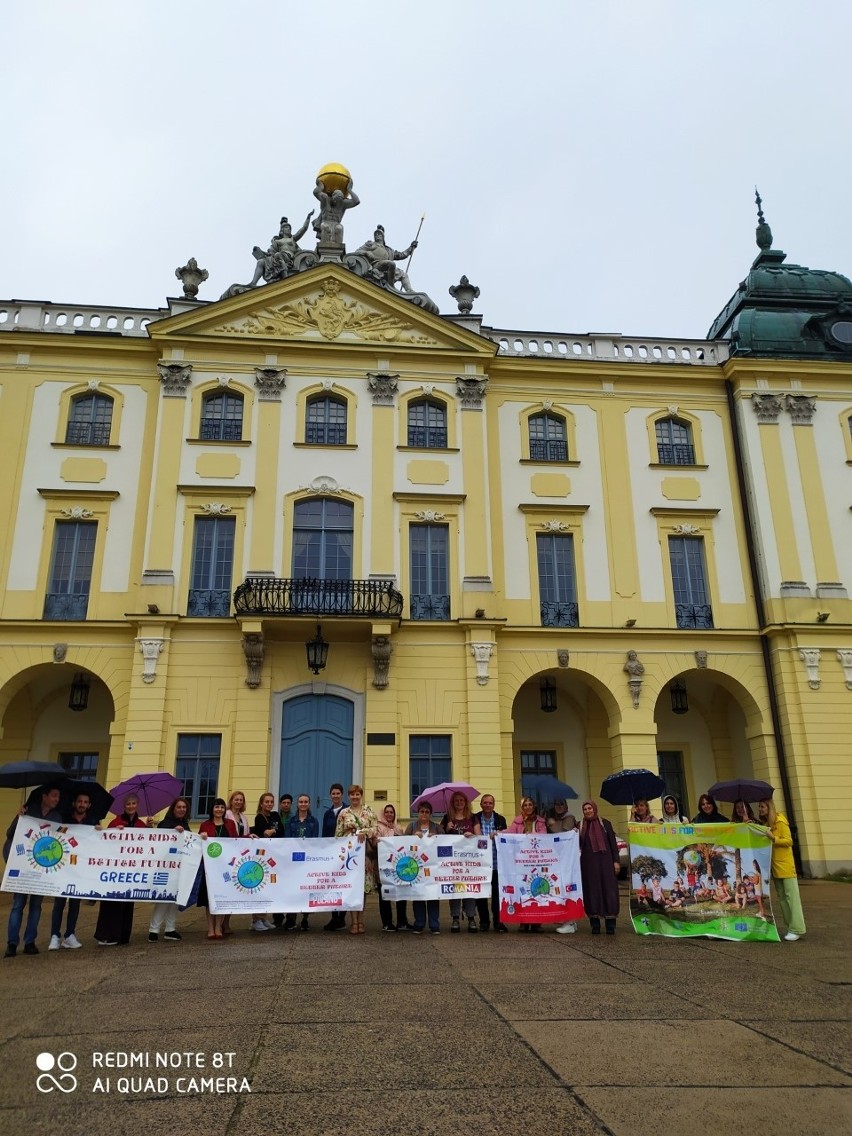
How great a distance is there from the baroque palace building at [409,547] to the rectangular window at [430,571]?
0.06 metres

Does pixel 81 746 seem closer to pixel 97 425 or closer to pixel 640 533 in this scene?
pixel 97 425

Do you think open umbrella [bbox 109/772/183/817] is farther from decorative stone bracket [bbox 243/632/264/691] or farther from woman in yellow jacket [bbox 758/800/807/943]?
woman in yellow jacket [bbox 758/800/807/943]

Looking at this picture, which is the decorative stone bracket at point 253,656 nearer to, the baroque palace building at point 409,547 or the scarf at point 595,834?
the baroque palace building at point 409,547

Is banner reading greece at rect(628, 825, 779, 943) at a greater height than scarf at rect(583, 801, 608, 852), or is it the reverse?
scarf at rect(583, 801, 608, 852)

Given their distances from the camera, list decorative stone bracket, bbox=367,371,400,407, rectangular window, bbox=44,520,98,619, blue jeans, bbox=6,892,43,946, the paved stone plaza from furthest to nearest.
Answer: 1. decorative stone bracket, bbox=367,371,400,407
2. rectangular window, bbox=44,520,98,619
3. blue jeans, bbox=6,892,43,946
4. the paved stone plaza

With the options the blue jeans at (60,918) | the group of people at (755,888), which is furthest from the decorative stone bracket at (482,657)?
the blue jeans at (60,918)

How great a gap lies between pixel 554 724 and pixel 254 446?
10.7 metres

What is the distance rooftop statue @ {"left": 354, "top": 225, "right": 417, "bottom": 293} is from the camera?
957 inches

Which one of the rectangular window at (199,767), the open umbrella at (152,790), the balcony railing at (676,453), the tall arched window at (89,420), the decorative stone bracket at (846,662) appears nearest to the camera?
the open umbrella at (152,790)

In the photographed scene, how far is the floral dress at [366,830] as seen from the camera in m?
11.2

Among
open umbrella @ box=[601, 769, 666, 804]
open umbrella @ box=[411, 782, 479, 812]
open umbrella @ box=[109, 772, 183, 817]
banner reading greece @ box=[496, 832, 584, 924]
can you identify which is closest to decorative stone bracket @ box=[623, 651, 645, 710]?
open umbrella @ box=[601, 769, 666, 804]

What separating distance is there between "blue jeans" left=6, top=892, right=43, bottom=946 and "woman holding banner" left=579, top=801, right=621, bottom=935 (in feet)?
21.4

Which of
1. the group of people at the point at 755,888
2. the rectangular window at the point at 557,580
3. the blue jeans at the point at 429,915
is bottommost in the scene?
the blue jeans at the point at 429,915

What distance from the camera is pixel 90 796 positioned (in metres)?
10.7
